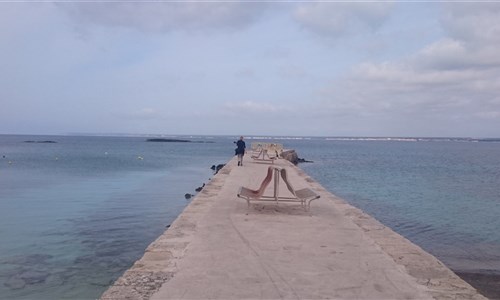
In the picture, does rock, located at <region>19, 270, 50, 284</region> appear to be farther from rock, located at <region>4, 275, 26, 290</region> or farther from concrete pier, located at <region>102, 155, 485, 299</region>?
concrete pier, located at <region>102, 155, 485, 299</region>

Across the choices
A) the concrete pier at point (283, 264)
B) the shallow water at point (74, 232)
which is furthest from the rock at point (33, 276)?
the concrete pier at point (283, 264)

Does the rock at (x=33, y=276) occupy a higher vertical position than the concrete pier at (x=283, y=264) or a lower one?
lower

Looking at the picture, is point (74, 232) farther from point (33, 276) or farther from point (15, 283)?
point (15, 283)

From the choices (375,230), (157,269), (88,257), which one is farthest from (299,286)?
(88,257)

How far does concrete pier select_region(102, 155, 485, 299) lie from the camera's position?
4.75 m

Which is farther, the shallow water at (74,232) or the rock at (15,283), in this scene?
the shallow water at (74,232)

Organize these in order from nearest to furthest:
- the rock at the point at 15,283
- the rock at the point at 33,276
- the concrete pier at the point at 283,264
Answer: the concrete pier at the point at 283,264 → the rock at the point at 15,283 → the rock at the point at 33,276

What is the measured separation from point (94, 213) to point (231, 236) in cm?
880

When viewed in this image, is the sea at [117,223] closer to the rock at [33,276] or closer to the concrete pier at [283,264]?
the rock at [33,276]

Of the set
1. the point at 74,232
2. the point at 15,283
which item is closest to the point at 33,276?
the point at 15,283

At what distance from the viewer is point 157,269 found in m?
5.45

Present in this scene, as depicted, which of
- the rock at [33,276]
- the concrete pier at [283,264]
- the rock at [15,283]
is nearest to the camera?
the concrete pier at [283,264]

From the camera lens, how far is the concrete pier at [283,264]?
475 cm

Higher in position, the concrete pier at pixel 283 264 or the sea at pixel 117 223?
the concrete pier at pixel 283 264
